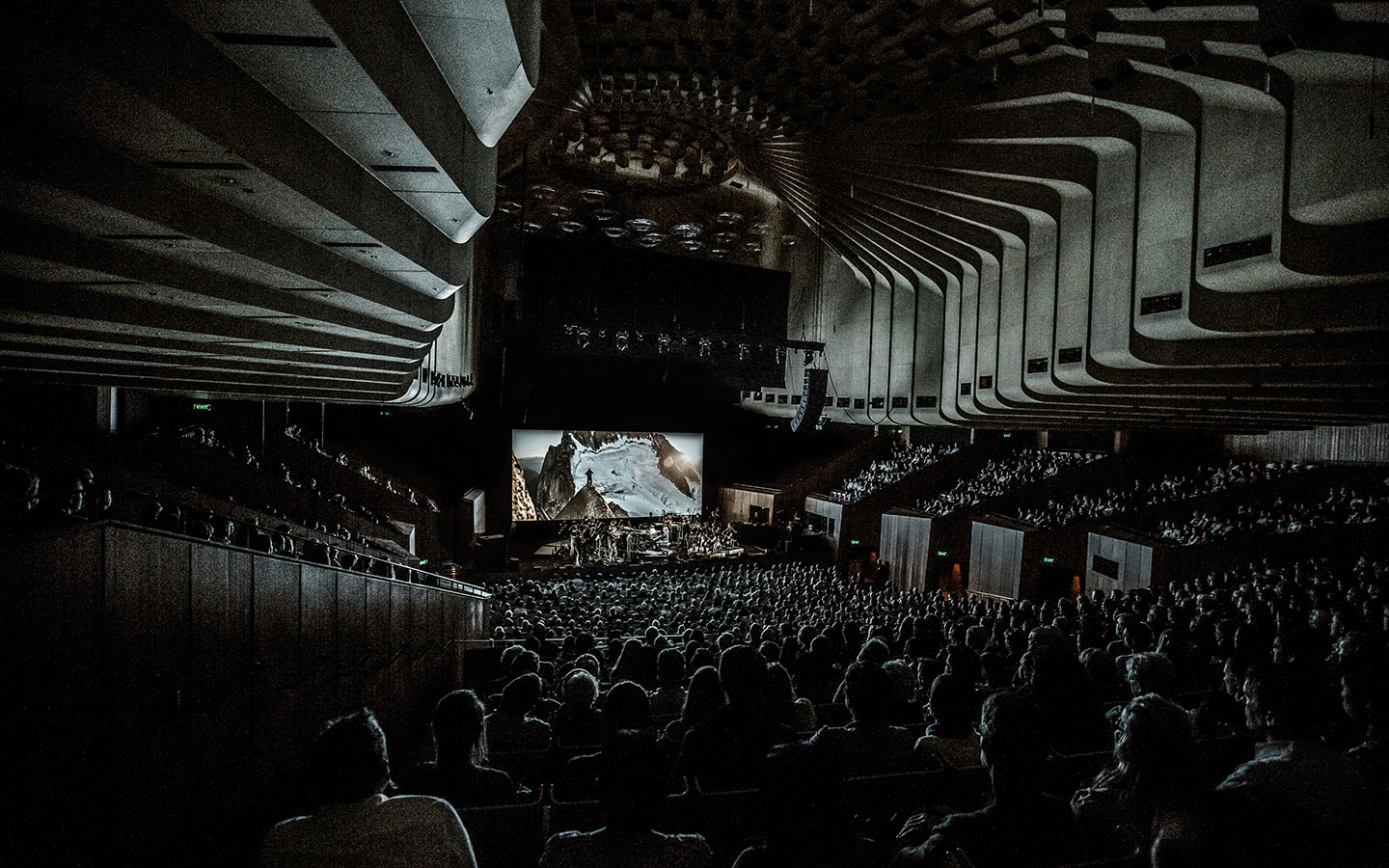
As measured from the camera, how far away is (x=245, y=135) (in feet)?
11.8

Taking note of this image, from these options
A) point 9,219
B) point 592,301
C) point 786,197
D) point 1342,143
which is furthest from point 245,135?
point 592,301

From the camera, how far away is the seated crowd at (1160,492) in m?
18.4

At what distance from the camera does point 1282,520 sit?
15.2 meters

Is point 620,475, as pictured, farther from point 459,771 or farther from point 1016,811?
point 1016,811

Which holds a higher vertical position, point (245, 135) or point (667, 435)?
point (245, 135)

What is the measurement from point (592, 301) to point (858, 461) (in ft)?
46.0

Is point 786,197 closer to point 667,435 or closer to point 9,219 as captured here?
point 667,435

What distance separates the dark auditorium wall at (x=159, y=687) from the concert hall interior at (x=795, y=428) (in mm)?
31

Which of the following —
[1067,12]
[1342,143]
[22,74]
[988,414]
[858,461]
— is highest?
[1067,12]

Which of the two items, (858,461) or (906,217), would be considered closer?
(906,217)

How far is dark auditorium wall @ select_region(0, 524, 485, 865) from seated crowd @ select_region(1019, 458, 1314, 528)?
60.2ft

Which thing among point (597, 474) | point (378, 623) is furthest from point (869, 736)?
point (597, 474)

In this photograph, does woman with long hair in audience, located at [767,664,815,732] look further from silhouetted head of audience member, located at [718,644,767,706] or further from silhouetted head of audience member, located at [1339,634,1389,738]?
silhouetted head of audience member, located at [1339,634,1389,738]

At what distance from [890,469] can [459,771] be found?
26243 millimetres
